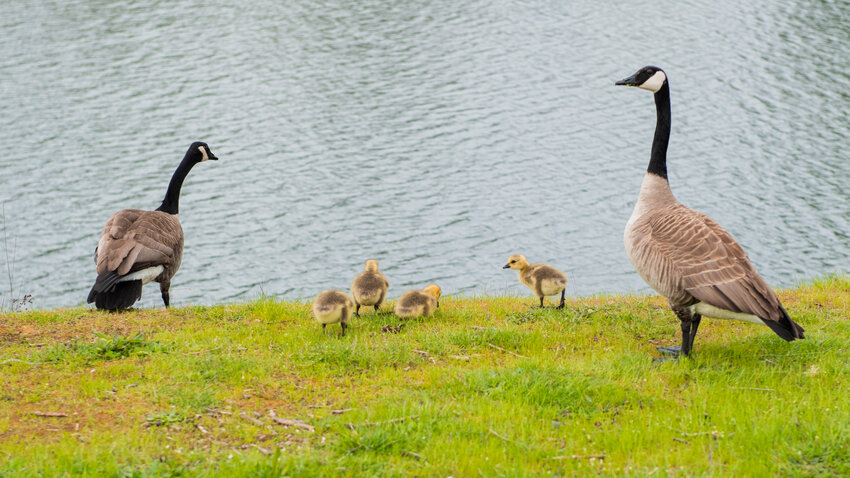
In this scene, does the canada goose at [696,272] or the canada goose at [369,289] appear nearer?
the canada goose at [696,272]

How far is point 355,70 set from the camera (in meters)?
36.9

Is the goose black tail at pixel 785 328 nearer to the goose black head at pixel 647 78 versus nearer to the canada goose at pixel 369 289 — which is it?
the goose black head at pixel 647 78

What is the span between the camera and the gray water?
2177 centimetres

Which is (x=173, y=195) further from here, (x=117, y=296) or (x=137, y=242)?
(x=117, y=296)

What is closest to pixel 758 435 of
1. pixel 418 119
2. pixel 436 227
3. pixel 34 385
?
pixel 34 385

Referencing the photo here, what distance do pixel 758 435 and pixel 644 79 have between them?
4877mm

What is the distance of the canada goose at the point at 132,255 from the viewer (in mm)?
9844

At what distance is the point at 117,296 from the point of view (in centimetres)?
993

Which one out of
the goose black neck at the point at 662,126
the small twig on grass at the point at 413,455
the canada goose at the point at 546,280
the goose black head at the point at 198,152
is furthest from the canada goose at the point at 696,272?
the goose black head at the point at 198,152

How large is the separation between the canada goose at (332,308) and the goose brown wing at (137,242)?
9.90 ft

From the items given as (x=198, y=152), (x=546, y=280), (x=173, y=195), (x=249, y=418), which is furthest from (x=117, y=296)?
(x=546, y=280)

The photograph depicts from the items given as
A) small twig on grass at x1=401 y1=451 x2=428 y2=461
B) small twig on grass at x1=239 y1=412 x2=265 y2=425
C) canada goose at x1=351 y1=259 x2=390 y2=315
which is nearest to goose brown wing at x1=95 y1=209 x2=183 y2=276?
canada goose at x1=351 y1=259 x2=390 y2=315

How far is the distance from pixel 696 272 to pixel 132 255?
22.4 feet

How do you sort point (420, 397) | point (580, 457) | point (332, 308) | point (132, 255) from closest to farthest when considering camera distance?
point (580, 457)
point (420, 397)
point (332, 308)
point (132, 255)
